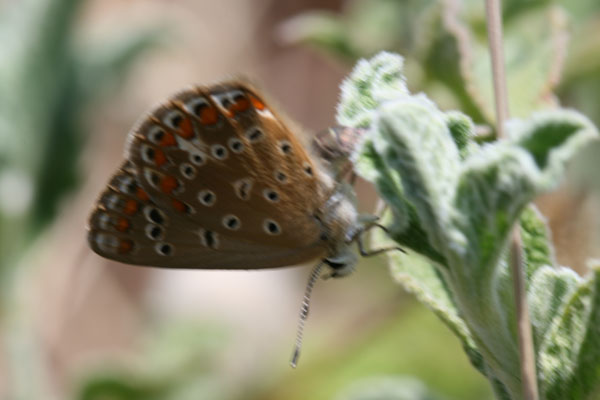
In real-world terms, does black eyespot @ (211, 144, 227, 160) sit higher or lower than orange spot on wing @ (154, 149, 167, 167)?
higher

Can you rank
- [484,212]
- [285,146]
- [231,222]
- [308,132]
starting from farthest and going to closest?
1. [308,132]
2. [231,222]
3. [285,146]
4. [484,212]

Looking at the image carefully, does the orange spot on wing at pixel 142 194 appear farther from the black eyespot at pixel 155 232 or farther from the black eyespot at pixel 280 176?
the black eyespot at pixel 280 176

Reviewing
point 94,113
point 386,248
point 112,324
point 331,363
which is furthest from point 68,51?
point 112,324

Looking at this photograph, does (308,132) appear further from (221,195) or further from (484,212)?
(484,212)

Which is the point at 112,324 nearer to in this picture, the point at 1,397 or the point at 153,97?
the point at 1,397

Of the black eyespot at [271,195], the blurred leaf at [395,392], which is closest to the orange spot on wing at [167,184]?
the black eyespot at [271,195]

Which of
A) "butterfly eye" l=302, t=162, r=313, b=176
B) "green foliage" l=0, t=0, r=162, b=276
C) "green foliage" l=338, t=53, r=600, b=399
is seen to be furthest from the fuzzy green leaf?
"green foliage" l=0, t=0, r=162, b=276

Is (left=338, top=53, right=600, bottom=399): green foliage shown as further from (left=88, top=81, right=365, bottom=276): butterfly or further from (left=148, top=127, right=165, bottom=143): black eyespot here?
(left=148, top=127, right=165, bottom=143): black eyespot

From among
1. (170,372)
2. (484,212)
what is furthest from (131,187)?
(170,372)
